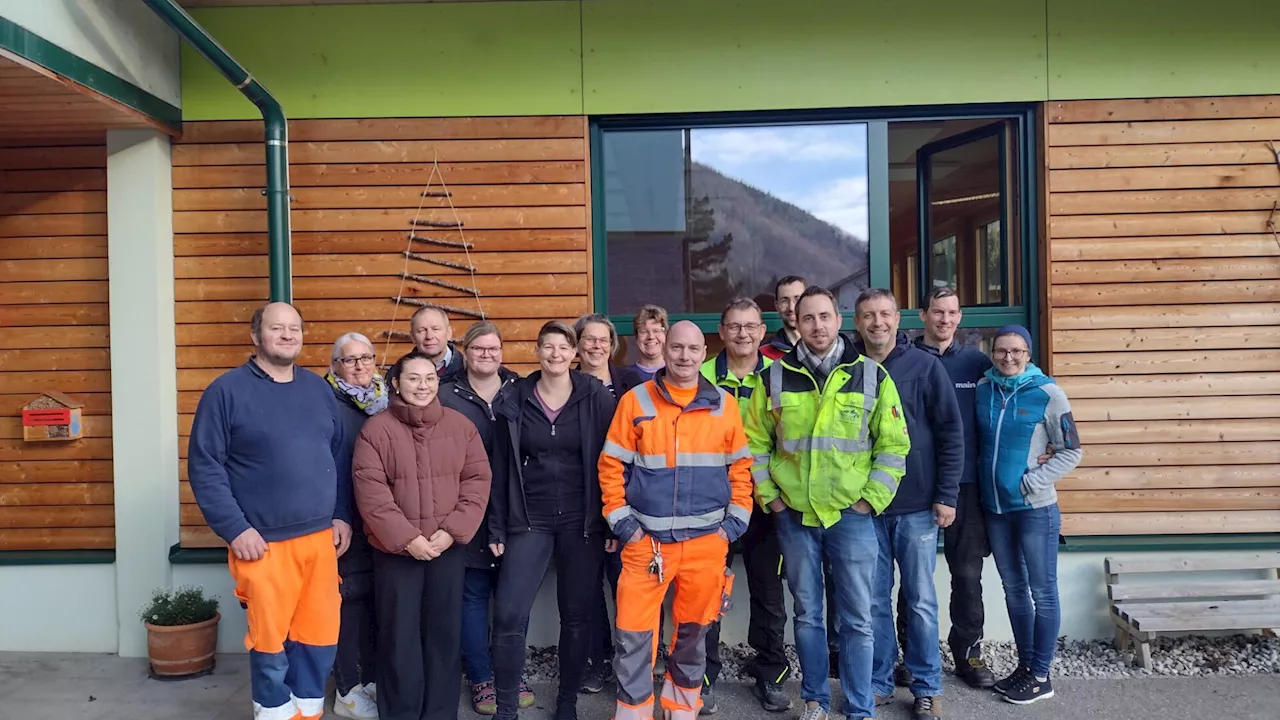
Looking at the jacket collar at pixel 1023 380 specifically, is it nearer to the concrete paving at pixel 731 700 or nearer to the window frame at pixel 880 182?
the window frame at pixel 880 182

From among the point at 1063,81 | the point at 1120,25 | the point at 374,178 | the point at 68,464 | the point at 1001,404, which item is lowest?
the point at 68,464

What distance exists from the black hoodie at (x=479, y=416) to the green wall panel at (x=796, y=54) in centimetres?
212

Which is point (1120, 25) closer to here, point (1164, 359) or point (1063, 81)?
point (1063, 81)

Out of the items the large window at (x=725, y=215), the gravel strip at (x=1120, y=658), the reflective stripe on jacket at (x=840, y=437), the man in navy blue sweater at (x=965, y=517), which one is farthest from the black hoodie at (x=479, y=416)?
the man in navy blue sweater at (x=965, y=517)

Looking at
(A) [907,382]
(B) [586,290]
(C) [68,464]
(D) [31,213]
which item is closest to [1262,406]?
(A) [907,382]

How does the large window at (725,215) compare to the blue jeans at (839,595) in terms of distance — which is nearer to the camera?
the blue jeans at (839,595)

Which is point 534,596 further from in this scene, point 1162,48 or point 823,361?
point 1162,48

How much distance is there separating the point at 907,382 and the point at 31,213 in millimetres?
5193

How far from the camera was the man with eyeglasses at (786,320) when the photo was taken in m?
4.11

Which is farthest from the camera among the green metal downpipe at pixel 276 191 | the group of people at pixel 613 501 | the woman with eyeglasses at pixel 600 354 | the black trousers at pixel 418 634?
the green metal downpipe at pixel 276 191

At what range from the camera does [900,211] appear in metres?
5.09

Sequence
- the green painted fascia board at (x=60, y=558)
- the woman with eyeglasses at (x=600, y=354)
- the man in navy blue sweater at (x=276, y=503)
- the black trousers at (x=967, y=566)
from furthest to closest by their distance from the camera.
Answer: the green painted fascia board at (x=60, y=558) → the black trousers at (x=967, y=566) → the woman with eyeglasses at (x=600, y=354) → the man in navy blue sweater at (x=276, y=503)

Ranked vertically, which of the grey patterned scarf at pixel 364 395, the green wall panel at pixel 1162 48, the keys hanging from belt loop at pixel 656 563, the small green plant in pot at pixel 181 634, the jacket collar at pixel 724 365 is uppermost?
the green wall panel at pixel 1162 48

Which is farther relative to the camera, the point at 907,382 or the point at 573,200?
the point at 573,200
